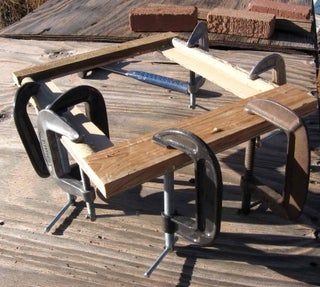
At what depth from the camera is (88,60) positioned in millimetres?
1725

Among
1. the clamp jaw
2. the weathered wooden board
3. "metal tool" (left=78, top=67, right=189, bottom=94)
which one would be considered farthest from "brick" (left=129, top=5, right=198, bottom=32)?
the clamp jaw

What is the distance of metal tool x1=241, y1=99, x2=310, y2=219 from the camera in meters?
1.09

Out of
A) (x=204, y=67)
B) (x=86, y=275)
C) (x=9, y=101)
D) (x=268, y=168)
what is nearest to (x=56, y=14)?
(x=9, y=101)

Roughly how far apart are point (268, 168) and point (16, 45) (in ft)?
5.37

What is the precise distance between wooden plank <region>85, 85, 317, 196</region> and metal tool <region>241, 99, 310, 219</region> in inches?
1.5

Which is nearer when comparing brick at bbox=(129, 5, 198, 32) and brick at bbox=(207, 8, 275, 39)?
brick at bbox=(207, 8, 275, 39)

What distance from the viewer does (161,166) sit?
1051 millimetres

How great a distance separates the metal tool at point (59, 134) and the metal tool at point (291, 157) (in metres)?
0.41

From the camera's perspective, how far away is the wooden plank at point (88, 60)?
1.63m

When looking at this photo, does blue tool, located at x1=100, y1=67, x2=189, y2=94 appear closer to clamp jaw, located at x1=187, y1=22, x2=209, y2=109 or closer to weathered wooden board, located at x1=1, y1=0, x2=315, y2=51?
clamp jaw, located at x1=187, y1=22, x2=209, y2=109

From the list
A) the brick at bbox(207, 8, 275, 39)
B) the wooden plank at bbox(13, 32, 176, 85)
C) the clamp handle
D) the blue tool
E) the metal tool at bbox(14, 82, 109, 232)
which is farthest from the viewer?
the brick at bbox(207, 8, 275, 39)

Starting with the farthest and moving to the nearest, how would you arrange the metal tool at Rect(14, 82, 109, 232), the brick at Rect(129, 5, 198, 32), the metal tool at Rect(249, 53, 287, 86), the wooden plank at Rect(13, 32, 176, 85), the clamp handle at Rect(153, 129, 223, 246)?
the brick at Rect(129, 5, 198, 32)
the wooden plank at Rect(13, 32, 176, 85)
the metal tool at Rect(249, 53, 287, 86)
the metal tool at Rect(14, 82, 109, 232)
the clamp handle at Rect(153, 129, 223, 246)

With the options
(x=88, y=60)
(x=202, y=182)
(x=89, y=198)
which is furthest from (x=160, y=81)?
(x=202, y=182)

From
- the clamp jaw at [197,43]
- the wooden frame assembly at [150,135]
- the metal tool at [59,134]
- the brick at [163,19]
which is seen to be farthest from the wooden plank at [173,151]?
the brick at [163,19]
